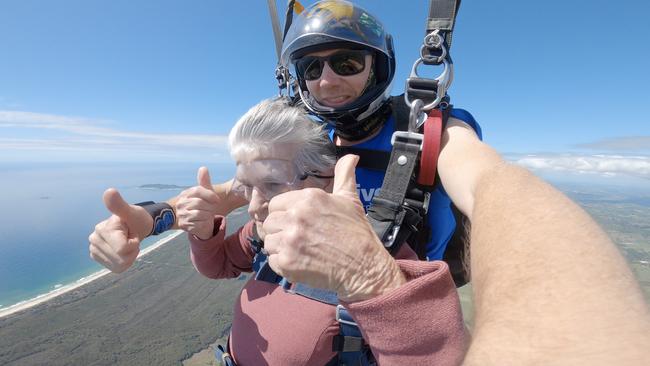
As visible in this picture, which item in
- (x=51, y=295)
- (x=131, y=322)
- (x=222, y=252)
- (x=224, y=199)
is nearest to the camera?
(x=222, y=252)

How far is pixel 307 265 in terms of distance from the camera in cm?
76

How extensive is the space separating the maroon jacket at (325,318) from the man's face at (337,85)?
991 millimetres

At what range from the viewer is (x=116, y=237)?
58.7 inches

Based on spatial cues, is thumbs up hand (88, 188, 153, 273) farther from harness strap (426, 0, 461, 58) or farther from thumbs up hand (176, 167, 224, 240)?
harness strap (426, 0, 461, 58)

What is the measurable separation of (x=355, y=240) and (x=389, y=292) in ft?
0.51

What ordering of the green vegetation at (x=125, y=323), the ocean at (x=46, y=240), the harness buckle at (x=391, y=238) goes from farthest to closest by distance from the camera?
1. the ocean at (x=46, y=240)
2. the green vegetation at (x=125, y=323)
3. the harness buckle at (x=391, y=238)

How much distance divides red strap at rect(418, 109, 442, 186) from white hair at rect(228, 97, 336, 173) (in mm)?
532

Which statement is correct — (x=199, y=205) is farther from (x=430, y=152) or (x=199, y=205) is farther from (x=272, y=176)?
(x=430, y=152)

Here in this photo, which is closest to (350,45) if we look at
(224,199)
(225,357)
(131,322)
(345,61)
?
(345,61)

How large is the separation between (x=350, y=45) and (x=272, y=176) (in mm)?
979

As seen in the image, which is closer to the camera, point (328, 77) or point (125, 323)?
point (328, 77)

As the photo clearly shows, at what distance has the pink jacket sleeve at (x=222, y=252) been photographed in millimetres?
1956

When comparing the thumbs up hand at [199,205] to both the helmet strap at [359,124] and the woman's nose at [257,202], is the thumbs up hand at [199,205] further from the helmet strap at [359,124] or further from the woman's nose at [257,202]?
the helmet strap at [359,124]

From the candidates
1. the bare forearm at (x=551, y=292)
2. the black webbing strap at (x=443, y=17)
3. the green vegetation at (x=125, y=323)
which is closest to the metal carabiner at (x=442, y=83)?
the black webbing strap at (x=443, y=17)
